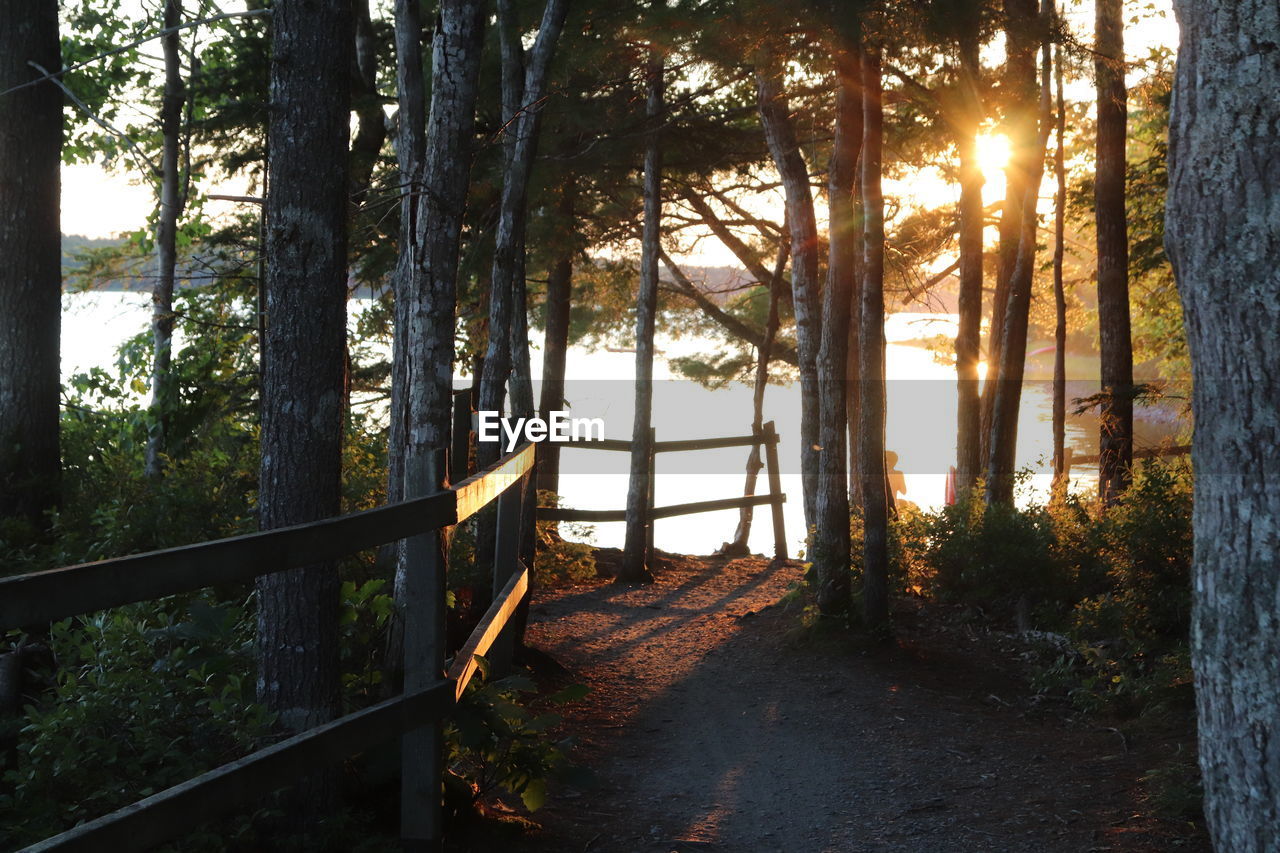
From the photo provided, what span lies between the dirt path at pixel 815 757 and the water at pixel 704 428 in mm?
3200

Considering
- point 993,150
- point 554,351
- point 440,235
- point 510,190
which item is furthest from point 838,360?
point 554,351

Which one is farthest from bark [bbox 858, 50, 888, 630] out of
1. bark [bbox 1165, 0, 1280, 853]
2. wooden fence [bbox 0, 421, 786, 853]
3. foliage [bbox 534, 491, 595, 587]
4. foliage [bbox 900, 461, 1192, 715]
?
bark [bbox 1165, 0, 1280, 853]

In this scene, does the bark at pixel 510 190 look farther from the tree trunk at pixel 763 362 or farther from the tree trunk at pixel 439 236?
the tree trunk at pixel 763 362

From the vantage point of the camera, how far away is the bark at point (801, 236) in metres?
11.3

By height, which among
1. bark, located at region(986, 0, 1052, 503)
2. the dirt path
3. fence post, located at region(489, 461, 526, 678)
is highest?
bark, located at region(986, 0, 1052, 503)

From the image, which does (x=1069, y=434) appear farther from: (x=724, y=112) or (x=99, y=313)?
(x=99, y=313)

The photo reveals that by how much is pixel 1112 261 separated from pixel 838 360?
18.7 ft

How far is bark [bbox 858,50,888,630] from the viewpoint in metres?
8.38

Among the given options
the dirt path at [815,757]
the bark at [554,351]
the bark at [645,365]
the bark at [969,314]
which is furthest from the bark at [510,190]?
the bark at [969,314]

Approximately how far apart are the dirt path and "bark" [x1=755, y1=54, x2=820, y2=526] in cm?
335

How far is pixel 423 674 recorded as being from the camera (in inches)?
154

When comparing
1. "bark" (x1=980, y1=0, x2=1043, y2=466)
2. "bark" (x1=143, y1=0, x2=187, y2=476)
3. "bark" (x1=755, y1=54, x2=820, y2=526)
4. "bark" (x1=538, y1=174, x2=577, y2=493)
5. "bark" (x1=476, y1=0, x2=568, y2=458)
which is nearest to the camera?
"bark" (x1=476, y1=0, x2=568, y2=458)

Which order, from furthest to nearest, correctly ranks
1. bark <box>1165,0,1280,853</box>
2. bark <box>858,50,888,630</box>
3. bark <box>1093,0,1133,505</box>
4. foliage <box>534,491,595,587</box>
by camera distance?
1. bark <box>1093,0,1133,505</box>
2. foliage <box>534,491,595,587</box>
3. bark <box>858,50,888,630</box>
4. bark <box>1165,0,1280,853</box>

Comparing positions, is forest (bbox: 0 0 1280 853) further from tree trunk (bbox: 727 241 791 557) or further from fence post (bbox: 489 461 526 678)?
tree trunk (bbox: 727 241 791 557)
